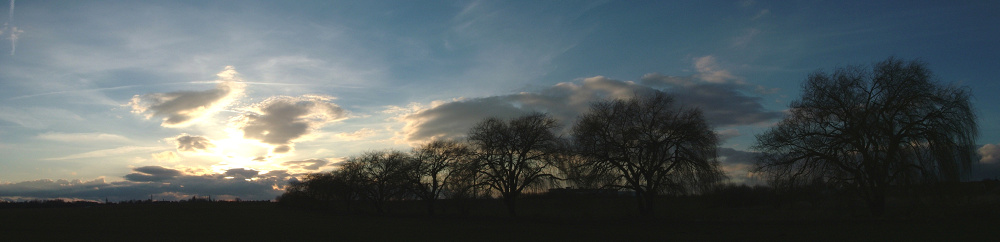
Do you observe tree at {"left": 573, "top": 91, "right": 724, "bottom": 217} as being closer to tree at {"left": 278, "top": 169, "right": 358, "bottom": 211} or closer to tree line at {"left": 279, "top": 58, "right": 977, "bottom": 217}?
tree line at {"left": 279, "top": 58, "right": 977, "bottom": 217}

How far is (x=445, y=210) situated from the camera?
172 ft

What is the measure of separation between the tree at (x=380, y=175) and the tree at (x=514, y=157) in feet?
63.8

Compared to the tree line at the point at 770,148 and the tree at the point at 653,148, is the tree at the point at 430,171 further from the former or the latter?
the tree at the point at 653,148

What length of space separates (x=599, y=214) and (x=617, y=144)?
23.8 feet

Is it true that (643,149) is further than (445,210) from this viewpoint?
No

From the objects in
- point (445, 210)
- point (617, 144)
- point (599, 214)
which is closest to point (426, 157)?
point (445, 210)

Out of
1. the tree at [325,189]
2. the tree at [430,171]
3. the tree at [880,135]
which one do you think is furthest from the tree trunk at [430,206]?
the tree at [880,135]

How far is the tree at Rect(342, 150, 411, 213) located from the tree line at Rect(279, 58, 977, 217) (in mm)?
13087

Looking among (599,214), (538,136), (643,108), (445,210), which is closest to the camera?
(643,108)

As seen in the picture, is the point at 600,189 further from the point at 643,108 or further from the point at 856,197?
the point at 856,197

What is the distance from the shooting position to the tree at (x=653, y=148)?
→ 30.7 metres

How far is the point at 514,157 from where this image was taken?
1537 inches

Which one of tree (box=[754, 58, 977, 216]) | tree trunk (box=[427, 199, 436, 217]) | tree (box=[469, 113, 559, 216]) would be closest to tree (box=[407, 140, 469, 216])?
tree trunk (box=[427, 199, 436, 217])

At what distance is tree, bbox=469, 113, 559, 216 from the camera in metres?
38.3
